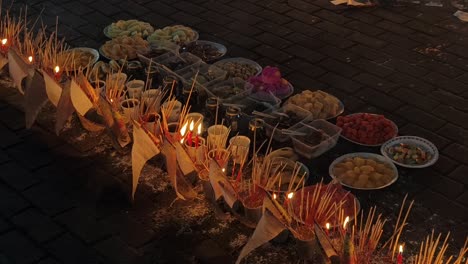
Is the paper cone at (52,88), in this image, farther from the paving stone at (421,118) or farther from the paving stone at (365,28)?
the paving stone at (365,28)

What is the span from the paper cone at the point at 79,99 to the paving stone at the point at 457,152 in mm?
3268

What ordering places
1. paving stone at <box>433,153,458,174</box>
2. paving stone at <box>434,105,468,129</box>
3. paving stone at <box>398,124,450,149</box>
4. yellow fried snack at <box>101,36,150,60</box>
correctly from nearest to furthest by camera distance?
paving stone at <box>433,153,458,174</box> → paving stone at <box>398,124,450,149</box> → paving stone at <box>434,105,468,129</box> → yellow fried snack at <box>101,36,150,60</box>

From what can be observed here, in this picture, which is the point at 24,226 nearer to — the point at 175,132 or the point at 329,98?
the point at 175,132

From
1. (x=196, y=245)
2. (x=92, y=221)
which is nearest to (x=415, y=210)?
(x=196, y=245)

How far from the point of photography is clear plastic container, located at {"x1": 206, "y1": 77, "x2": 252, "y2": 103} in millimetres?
5523

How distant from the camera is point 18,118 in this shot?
18.6ft

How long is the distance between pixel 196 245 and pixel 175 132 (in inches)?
40.3

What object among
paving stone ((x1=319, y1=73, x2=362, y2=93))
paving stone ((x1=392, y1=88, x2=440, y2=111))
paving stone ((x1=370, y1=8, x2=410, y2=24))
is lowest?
paving stone ((x1=392, y1=88, x2=440, y2=111))

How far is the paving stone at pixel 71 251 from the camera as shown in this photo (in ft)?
13.6

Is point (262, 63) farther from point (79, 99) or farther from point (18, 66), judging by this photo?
point (18, 66)

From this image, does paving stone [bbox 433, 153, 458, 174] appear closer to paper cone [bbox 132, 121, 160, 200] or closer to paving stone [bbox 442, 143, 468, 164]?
paving stone [bbox 442, 143, 468, 164]

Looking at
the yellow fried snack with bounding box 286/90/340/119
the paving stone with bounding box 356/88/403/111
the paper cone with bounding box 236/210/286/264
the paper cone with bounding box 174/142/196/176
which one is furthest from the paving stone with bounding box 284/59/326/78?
the paper cone with bounding box 236/210/286/264

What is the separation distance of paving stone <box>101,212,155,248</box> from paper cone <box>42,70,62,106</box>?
131cm

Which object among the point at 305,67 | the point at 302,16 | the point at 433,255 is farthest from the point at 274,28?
the point at 433,255
